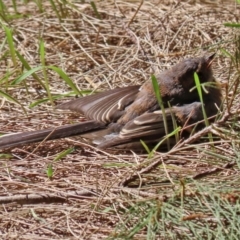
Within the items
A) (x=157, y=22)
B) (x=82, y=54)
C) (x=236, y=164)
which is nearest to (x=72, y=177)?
(x=236, y=164)

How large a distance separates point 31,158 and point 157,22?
2347 millimetres

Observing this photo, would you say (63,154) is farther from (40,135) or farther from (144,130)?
(144,130)

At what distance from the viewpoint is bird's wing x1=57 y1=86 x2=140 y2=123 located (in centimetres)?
522

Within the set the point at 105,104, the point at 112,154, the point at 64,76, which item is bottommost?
the point at 112,154

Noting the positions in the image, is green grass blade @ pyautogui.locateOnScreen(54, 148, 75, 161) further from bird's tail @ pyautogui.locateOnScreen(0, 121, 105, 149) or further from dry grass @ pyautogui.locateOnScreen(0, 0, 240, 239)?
bird's tail @ pyautogui.locateOnScreen(0, 121, 105, 149)

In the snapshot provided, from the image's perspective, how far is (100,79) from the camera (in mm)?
5977

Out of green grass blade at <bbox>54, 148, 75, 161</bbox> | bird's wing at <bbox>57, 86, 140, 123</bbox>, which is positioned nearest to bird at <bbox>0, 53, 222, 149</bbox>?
bird's wing at <bbox>57, 86, 140, 123</bbox>

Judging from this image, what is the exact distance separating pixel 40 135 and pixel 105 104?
0.58 metres

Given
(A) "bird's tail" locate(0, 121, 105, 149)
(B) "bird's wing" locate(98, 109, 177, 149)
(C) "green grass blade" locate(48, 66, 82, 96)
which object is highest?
(C) "green grass blade" locate(48, 66, 82, 96)

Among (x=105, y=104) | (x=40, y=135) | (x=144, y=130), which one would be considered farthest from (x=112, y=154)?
(x=105, y=104)

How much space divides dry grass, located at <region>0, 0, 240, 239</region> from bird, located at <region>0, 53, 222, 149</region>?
9 centimetres

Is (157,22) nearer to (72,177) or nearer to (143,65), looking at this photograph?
(143,65)

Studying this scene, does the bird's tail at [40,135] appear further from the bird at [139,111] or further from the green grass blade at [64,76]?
the green grass blade at [64,76]

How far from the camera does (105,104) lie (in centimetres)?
529
